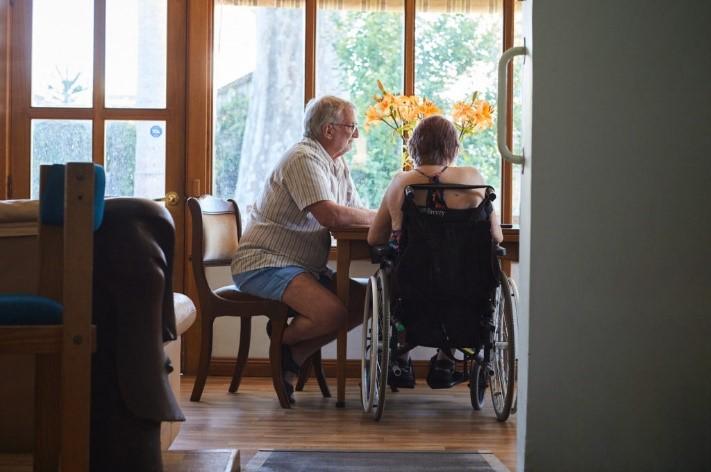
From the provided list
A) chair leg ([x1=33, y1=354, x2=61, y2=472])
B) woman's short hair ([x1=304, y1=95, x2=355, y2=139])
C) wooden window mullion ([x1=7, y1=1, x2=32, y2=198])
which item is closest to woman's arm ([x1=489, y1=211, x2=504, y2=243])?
woman's short hair ([x1=304, y1=95, x2=355, y2=139])

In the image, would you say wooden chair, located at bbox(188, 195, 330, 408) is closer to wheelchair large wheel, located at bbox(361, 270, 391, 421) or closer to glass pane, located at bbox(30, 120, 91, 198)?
wheelchair large wheel, located at bbox(361, 270, 391, 421)

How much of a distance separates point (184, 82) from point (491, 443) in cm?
238

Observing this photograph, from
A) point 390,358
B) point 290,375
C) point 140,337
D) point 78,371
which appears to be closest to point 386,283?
point 390,358

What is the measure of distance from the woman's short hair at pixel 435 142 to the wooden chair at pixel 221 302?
77 cm

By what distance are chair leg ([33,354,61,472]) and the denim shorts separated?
5.45 ft

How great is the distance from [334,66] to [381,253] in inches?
61.4

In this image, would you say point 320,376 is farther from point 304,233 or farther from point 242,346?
point 304,233

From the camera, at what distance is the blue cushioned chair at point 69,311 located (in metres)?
1.72

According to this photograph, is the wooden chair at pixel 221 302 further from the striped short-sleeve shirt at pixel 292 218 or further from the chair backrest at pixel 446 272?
the chair backrest at pixel 446 272

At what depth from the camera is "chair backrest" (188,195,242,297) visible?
3725 millimetres

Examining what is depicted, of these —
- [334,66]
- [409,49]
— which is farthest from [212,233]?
[409,49]

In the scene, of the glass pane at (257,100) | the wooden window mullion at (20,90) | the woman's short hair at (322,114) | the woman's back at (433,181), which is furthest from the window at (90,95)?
the woman's back at (433,181)

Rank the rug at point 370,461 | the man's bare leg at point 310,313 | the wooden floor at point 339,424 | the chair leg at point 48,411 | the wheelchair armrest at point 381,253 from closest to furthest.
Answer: the chair leg at point 48,411, the rug at point 370,461, the wooden floor at point 339,424, the wheelchair armrest at point 381,253, the man's bare leg at point 310,313

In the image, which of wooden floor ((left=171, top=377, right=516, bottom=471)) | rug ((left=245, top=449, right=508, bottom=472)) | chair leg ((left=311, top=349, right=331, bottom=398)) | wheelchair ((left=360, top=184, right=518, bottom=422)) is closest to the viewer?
rug ((left=245, top=449, right=508, bottom=472))
